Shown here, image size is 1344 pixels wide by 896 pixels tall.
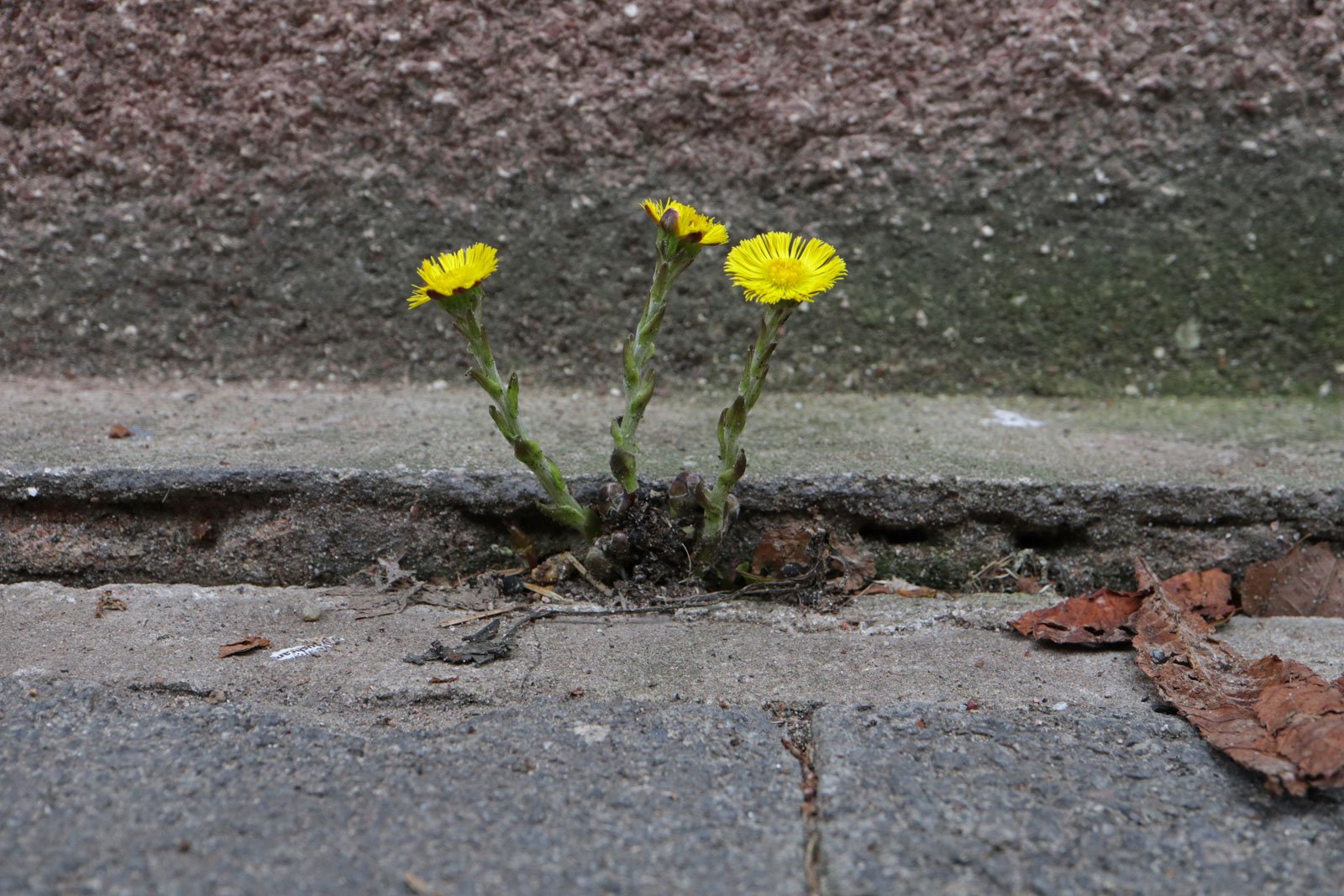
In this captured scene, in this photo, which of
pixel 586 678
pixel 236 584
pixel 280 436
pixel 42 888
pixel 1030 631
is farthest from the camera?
pixel 280 436

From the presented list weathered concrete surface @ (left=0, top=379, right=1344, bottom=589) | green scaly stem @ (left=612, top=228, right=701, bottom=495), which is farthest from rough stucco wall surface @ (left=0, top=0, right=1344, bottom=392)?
green scaly stem @ (left=612, top=228, right=701, bottom=495)

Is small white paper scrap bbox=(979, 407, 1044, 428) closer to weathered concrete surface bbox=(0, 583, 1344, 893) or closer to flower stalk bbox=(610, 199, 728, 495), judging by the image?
weathered concrete surface bbox=(0, 583, 1344, 893)

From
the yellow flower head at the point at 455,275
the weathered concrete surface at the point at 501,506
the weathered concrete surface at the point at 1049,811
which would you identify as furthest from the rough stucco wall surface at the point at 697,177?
the weathered concrete surface at the point at 1049,811

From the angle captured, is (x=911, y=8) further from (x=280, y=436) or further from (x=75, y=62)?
(x=75, y=62)

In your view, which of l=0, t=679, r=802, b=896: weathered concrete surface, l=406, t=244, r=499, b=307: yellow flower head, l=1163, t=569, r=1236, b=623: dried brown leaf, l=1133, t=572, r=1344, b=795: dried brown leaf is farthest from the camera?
l=1163, t=569, r=1236, b=623: dried brown leaf

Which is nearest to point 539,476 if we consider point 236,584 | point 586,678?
point 586,678

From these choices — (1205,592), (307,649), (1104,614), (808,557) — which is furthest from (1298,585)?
(307,649)
